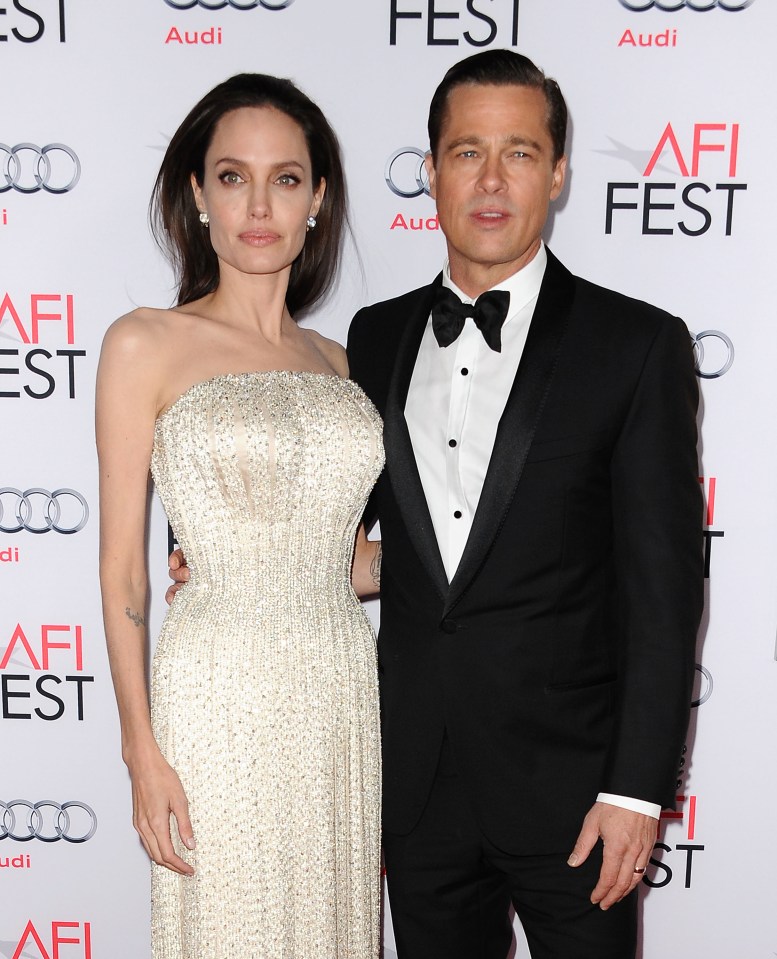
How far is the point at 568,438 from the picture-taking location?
5.31 feet

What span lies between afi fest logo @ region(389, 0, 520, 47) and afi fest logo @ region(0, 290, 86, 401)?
42.3 inches

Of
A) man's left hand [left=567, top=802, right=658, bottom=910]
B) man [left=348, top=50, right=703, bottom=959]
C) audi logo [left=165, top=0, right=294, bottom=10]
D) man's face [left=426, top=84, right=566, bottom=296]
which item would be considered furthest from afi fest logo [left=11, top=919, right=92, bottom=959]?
audi logo [left=165, top=0, right=294, bottom=10]

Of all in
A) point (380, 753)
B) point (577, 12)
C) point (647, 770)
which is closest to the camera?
point (647, 770)

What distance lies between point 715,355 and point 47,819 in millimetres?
2184

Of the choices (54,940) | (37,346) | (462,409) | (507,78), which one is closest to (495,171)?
(507,78)

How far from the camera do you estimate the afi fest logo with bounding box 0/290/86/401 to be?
7.89ft

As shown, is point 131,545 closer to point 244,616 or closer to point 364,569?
point 244,616

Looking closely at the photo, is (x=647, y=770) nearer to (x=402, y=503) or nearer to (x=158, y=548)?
(x=402, y=503)

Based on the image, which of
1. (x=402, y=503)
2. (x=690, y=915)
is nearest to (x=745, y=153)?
(x=402, y=503)

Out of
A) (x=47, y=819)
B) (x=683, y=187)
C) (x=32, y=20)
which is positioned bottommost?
(x=47, y=819)

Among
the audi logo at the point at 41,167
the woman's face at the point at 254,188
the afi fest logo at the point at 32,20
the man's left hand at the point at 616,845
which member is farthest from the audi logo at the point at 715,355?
the afi fest logo at the point at 32,20

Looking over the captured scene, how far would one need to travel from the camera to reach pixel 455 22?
227 cm

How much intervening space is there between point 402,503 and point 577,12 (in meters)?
1.36

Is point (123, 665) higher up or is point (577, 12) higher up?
point (577, 12)
